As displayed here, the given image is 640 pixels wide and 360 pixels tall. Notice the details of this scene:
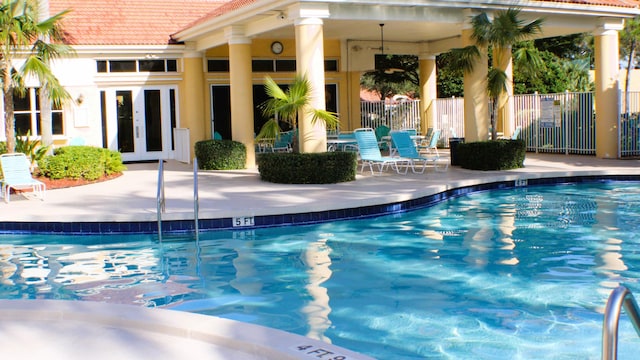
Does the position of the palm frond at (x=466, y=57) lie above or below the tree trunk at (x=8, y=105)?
above

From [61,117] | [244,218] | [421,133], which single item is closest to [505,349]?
[244,218]

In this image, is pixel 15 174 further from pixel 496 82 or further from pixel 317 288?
pixel 496 82

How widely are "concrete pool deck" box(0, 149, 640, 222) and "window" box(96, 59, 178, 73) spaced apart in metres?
4.39

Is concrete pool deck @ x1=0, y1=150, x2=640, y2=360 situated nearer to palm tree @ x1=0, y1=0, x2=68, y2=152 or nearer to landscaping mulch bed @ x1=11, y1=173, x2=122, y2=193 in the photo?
landscaping mulch bed @ x1=11, y1=173, x2=122, y2=193

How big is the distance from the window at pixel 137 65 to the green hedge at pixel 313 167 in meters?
8.65

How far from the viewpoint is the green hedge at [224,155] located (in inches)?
771

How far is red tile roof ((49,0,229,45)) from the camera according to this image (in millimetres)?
22500

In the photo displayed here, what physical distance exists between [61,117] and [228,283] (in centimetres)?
1583

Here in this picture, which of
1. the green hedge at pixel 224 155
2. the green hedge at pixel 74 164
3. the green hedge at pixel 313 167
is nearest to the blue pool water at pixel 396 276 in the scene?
the green hedge at pixel 313 167

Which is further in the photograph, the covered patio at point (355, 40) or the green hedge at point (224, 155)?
the green hedge at point (224, 155)

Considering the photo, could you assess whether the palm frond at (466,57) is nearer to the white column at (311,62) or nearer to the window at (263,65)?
the white column at (311,62)

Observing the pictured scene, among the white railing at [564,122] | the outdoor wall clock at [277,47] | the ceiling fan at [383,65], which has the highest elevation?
the ceiling fan at [383,65]

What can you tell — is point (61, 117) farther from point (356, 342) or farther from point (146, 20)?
point (356, 342)

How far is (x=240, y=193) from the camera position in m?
14.5
